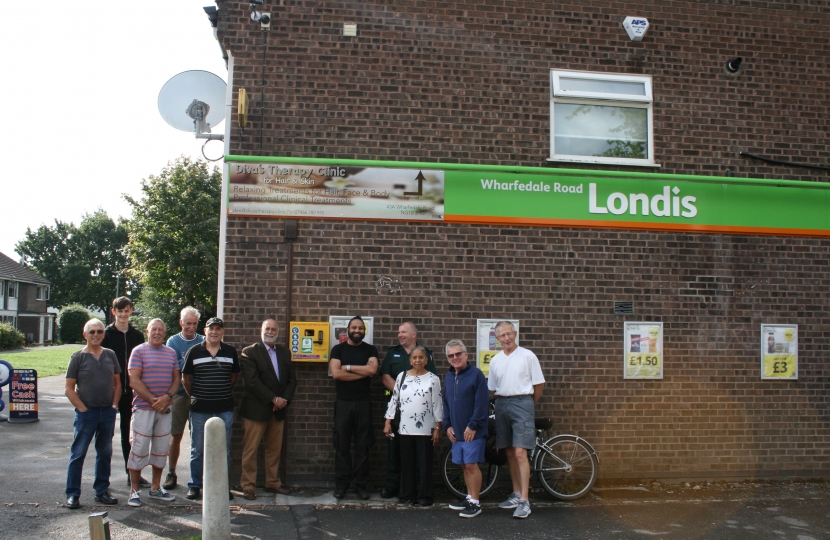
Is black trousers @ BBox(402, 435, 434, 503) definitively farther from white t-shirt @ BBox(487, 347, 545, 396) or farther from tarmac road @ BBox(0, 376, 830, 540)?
white t-shirt @ BBox(487, 347, 545, 396)

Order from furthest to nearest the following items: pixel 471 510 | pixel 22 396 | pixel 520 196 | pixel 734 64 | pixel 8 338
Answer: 1. pixel 8 338
2. pixel 22 396
3. pixel 734 64
4. pixel 520 196
5. pixel 471 510

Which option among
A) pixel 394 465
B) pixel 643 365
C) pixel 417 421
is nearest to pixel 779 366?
pixel 643 365

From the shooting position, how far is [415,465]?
Result: 713 centimetres

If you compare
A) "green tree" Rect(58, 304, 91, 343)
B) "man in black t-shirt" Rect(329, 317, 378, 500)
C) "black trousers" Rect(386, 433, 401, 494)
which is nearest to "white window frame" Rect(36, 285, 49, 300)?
"green tree" Rect(58, 304, 91, 343)

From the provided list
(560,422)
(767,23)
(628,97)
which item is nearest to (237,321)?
(560,422)

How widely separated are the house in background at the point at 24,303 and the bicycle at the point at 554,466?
58.9m

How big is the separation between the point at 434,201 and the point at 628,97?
276 cm

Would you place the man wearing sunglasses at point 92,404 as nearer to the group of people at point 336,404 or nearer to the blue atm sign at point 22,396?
the group of people at point 336,404

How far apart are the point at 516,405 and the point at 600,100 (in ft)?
13.0

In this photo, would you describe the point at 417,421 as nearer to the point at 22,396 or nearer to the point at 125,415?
the point at 125,415

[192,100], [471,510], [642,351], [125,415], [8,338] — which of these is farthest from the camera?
[8,338]

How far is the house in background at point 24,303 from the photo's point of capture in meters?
57.7

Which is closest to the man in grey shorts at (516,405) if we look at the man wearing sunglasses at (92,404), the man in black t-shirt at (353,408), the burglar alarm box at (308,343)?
the man in black t-shirt at (353,408)

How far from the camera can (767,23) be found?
8.91 metres
